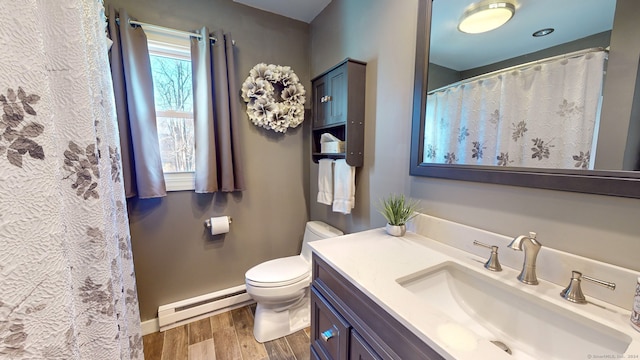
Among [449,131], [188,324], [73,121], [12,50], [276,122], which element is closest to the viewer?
[12,50]

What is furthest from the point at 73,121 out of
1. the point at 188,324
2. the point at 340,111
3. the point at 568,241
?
the point at 188,324

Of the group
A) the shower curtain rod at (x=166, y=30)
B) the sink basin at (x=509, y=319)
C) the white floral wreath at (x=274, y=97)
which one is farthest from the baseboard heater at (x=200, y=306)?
the shower curtain rod at (x=166, y=30)

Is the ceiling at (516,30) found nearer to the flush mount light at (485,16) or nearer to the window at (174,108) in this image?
the flush mount light at (485,16)

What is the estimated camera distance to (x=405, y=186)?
1251 millimetres

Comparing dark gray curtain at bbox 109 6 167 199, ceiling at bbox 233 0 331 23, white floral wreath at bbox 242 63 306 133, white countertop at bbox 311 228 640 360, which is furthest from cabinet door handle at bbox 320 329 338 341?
ceiling at bbox 233 0 331 23

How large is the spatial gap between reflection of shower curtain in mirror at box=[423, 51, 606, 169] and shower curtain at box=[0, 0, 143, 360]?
1.21m

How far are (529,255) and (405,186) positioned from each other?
1.95ft

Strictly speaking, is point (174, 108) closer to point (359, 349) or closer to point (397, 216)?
point (397, 216)

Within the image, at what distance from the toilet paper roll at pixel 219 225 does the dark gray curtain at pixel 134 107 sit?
15.7 inches

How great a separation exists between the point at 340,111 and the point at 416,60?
507 mm

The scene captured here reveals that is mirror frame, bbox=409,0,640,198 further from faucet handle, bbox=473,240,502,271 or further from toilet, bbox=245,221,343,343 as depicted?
toilet, bbox=245,221,343,343

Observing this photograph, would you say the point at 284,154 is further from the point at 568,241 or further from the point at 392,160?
the point at 568,241

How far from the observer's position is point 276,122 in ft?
6.08

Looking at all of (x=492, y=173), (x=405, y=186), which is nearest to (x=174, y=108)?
(x=405, y=186)
